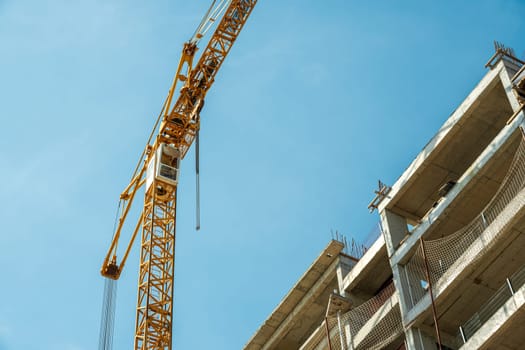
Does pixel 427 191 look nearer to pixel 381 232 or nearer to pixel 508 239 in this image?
pixel 381 232

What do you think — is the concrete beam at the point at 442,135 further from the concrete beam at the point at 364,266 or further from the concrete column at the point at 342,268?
the concrete column at the point at 342,268

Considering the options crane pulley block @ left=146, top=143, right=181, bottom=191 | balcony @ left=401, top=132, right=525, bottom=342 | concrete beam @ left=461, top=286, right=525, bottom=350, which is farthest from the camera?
crane pulley block @ left=146, top=143, right=181, bottom=191

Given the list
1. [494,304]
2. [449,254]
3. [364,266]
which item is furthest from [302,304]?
[494,304]

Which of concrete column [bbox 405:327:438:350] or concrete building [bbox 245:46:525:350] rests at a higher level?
concrete building [bbox 245:46:525:350]

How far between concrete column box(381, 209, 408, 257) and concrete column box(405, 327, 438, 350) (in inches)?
140

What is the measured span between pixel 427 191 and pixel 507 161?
5.06m

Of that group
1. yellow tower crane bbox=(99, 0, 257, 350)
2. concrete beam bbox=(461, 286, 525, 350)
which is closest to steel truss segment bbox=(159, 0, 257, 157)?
yellow tower crane bbox=(99, 0, 257, 350)

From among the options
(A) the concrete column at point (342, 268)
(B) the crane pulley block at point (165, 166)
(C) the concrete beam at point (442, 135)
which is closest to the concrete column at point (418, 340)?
(A) the concrete column at point (342, 268)

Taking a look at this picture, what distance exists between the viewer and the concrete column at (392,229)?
33531 millimetres

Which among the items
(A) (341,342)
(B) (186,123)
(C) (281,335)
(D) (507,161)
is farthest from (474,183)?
(B) (186,123)

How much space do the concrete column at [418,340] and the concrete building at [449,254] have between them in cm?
3

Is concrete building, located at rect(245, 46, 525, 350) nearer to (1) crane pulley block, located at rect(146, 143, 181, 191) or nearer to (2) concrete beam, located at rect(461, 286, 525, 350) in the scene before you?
(2) concrete beam, located at rect(461, 286, 525, 350)

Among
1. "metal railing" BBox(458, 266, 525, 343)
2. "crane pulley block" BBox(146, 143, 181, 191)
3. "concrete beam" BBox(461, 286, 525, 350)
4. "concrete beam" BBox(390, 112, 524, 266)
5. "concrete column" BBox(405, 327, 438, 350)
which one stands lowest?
"concrete beam" BBox(461, 286, 525, 350)

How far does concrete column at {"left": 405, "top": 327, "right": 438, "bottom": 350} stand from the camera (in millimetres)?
30234
